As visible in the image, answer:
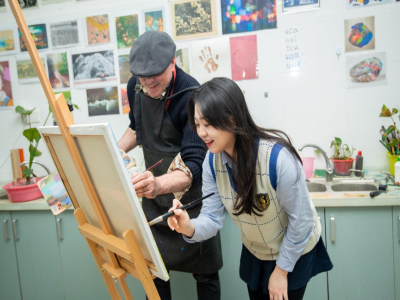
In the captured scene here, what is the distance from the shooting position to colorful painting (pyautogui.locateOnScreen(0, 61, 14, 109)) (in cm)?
240

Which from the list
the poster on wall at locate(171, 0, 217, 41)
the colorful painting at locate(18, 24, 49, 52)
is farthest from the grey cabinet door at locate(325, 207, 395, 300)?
the colorful painting at locate(18, 24, 49, 52)

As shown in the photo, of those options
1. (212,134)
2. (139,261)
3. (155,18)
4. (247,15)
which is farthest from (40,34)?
(139,261)

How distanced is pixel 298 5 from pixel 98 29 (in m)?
1.43

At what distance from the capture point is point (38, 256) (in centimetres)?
202

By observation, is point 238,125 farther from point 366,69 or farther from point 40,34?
point 40,34

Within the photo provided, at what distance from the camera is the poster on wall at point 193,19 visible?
204 cm

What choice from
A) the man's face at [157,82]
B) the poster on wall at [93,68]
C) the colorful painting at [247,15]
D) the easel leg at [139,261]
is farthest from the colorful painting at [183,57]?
the easel leg at [139,261]

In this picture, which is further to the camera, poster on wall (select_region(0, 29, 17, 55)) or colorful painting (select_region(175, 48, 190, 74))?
poster on wall (select_region(0, 29, 17, 55))

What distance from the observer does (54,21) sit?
228cm

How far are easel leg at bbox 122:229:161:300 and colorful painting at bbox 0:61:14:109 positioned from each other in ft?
6.99

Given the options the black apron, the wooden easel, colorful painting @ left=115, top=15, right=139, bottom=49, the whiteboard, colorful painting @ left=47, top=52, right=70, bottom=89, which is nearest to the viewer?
the whiteboard

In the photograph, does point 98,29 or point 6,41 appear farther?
point 6,41

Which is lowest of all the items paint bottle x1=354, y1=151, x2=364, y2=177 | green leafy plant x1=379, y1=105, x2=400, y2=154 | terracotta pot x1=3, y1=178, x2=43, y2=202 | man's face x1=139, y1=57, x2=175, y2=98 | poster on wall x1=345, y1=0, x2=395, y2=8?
terracotta pot x1=3, y1=178, x2=43, y2=202

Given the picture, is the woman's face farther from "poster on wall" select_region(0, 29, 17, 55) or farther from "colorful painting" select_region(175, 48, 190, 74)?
"poster on wall" select_region(0, 29, 17, 55)
